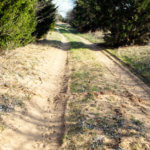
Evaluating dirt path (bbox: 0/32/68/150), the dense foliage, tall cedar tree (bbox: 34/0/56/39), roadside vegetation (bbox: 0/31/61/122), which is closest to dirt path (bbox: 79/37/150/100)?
dirt path (bbox: 0/32/68/150)

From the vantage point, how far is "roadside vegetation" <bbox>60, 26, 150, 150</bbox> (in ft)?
11.9

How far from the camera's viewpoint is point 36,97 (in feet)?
18.6

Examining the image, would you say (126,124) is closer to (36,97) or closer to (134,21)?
(36,97)

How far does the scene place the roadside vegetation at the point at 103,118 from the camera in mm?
3625

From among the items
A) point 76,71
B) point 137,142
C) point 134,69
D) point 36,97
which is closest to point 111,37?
point 134,69

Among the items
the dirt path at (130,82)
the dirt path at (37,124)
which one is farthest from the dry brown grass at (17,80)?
the dirt path at (130,82)

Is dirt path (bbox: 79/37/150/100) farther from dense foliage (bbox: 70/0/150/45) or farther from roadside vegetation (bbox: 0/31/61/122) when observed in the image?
dense foliage (bbox: 70/0/150/45)

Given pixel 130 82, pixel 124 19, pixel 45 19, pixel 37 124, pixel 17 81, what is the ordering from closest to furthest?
pixel 37 124
pixel 17 81
pixel 130 82
pixel 124 19
pixel 45 19

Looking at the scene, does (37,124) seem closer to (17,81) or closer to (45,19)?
(17,81)

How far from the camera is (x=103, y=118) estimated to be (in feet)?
14.6

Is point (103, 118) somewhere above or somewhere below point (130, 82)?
below

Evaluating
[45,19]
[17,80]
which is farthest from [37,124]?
[45,19]

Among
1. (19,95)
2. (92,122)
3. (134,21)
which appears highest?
(134,21)

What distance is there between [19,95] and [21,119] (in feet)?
4.02
